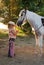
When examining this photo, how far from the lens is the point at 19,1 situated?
12.5m

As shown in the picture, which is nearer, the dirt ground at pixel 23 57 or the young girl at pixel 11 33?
the dirt ground at pixel 23 57

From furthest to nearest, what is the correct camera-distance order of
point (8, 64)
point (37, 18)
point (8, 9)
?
point (8, 9)
point (37, 18)
point (8, 64)

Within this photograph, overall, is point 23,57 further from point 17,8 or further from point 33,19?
point 17,8

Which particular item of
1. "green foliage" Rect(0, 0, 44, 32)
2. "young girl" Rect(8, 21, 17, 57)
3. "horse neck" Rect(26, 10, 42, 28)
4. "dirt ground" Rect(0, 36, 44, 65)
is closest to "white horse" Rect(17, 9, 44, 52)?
"horse neck" Rect(26, 10, 42, 28)

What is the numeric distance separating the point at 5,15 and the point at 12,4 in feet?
3.16

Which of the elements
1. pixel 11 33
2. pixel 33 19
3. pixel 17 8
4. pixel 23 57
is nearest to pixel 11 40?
pixel 11 33

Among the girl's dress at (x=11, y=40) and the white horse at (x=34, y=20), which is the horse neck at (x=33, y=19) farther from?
the girl's dress at (x=11, y=40)

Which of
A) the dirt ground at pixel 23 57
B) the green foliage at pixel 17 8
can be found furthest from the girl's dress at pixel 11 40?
the green foliage at pixel 17 8

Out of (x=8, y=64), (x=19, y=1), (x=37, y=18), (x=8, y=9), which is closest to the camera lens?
(x=8, y=64)

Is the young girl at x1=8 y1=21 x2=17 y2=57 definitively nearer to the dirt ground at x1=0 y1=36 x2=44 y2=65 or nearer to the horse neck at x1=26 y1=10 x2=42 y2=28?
the dirt ground at x1=0 y1=36 x2=44 y2=65

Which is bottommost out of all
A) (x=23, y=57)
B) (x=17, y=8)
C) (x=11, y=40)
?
(x=23, y=57)

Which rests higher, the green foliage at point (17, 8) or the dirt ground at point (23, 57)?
the green foliage at point (17, 8)

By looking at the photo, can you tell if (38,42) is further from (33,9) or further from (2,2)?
(2,2)

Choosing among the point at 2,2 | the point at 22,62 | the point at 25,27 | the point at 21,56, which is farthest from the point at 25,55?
the point at 2,2
